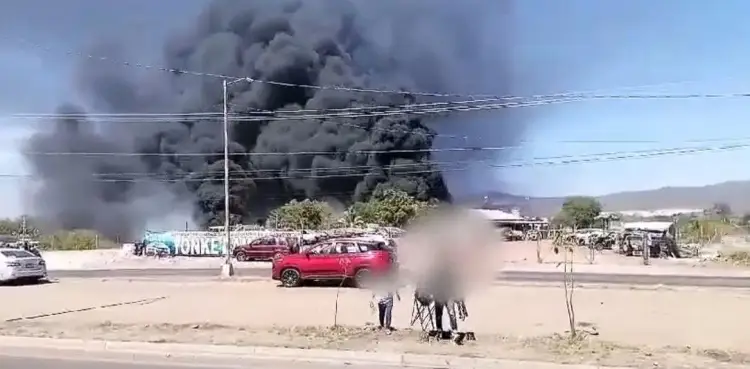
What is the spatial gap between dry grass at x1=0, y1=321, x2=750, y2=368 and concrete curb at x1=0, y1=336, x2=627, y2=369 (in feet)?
1.12

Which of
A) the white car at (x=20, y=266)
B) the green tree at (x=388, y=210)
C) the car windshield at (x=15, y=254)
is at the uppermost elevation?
the green tree at (x=388, y=210)

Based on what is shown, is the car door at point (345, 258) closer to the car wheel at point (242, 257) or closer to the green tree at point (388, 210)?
the car wheel at point (242, 257)

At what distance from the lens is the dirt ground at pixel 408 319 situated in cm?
1150

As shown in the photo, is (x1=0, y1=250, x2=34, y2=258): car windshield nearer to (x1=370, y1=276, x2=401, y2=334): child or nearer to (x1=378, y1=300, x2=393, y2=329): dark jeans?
(x1=370, y1=276, x2=401, y2=334): child

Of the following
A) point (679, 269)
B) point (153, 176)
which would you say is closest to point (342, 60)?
point (153, 176)

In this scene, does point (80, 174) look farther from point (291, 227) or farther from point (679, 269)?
point (679, 269)

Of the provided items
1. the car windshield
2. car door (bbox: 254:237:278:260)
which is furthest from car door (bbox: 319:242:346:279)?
car door (bbox: 254:237:278:260)

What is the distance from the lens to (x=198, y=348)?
1180 cm

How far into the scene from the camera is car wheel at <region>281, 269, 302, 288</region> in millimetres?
25391

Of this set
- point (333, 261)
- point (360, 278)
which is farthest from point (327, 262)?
point (360, 278)

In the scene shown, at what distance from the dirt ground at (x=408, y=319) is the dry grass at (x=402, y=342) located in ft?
0.06

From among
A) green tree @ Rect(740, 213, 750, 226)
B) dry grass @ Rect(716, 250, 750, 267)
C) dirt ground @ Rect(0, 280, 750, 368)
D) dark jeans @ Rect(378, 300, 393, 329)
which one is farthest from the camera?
green tree @ Rect(740, 213, 750, 226)

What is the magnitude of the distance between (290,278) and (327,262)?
1348mm

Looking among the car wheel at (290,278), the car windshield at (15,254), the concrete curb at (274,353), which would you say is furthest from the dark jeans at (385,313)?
the car windshield at (15,254)
